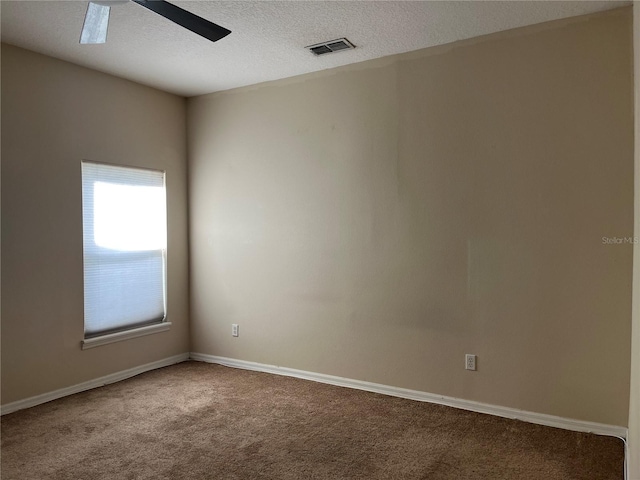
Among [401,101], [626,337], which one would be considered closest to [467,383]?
[626,337]

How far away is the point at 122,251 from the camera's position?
4.45 metres

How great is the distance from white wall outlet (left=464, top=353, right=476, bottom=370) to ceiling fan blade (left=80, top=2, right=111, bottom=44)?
125 inches

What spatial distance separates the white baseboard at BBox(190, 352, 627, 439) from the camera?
3199mm

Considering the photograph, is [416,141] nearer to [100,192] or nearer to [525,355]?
[525,355]

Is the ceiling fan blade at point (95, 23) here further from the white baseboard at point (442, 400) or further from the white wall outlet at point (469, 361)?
the white wall outlet at point (469, 361)

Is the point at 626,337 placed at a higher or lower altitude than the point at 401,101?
lower

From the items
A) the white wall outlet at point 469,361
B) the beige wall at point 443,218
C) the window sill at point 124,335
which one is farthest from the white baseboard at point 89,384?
the white wall outlet at point 469,361

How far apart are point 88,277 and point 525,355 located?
138 inches

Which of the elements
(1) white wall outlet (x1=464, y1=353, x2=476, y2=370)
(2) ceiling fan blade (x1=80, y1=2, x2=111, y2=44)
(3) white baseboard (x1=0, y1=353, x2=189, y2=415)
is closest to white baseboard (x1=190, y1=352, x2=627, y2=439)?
(1) white wall outlet (x1=464, y1=353, x2=476, y2=370)

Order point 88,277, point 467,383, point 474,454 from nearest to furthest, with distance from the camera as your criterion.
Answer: point 474,454
point 467,383
point 88,277

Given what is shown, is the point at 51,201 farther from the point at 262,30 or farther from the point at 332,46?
the point at 332,46

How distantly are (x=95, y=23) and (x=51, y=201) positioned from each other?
1.73 meters

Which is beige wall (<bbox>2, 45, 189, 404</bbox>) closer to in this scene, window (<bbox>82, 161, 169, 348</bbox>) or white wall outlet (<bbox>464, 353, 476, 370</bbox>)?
window (<bbox>82, 161, 169, 348</bbox>)

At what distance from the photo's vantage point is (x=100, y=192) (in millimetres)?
4254
